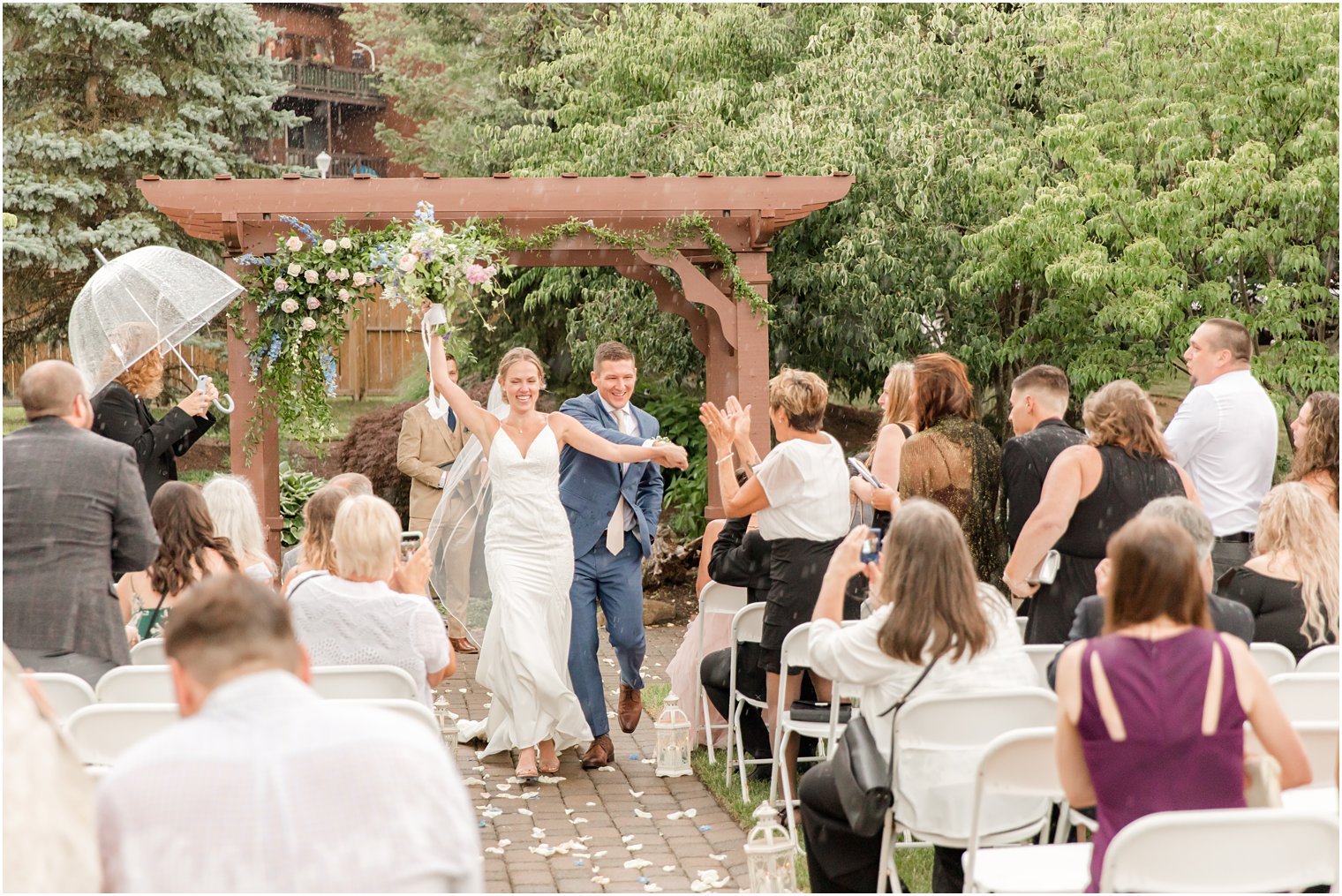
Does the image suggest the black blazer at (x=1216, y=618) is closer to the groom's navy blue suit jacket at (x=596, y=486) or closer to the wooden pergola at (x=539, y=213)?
the groom's navy blue suit jacket at (x=596, y=486)

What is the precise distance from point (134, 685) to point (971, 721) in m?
2.55

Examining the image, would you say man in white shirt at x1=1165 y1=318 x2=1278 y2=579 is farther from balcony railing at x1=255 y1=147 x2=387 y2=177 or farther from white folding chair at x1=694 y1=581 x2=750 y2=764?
balcony railing at x1=255 y1=147 x2=387 y2=177

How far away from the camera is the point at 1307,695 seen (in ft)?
12.8

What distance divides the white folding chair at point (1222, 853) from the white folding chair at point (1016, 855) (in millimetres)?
452

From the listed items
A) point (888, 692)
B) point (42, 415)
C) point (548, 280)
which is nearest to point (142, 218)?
point (548, 280)

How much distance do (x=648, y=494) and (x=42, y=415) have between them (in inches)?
→ 123

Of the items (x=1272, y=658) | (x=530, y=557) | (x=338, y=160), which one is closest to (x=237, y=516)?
(x=530, y=557)

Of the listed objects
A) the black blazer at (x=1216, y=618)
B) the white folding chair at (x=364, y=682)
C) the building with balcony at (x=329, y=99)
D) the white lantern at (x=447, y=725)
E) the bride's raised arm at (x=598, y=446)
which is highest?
the building with balcony at (x=329, y=99)

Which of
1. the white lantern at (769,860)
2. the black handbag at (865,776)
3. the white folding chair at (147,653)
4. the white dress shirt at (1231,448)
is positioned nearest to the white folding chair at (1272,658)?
the black handbag at (865,776)

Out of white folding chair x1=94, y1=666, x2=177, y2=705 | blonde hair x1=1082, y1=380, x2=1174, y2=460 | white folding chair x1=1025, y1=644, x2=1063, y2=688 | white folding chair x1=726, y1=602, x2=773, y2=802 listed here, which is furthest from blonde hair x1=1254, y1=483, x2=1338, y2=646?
white folding chair x1=94, y1=666, x2=177, y2=705

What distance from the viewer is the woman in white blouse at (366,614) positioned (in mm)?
4629

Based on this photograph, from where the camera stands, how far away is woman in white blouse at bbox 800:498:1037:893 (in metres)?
3.79

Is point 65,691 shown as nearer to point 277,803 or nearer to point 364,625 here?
point 364,625

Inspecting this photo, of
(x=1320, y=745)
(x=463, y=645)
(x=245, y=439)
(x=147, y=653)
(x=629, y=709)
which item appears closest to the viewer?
(x=1320, y=745)
